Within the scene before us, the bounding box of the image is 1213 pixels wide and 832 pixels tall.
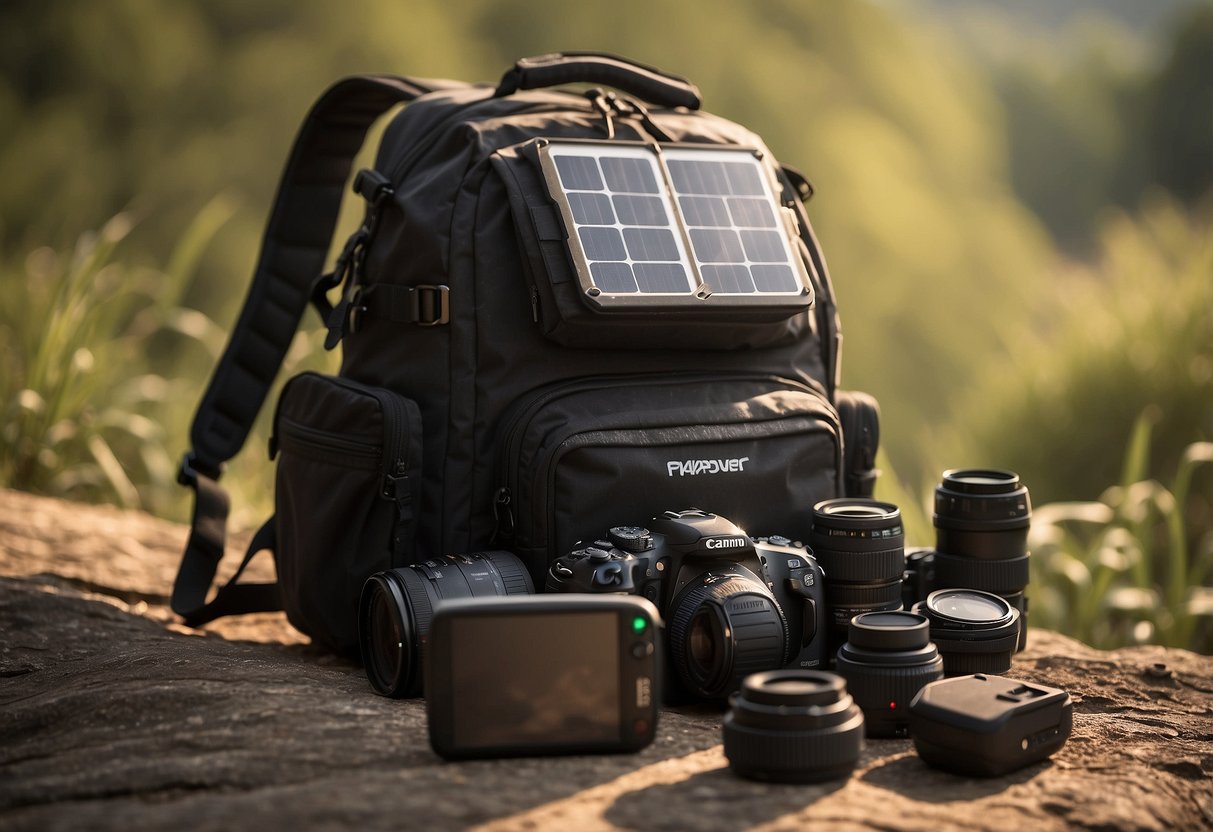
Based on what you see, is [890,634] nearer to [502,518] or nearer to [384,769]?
[502,518]

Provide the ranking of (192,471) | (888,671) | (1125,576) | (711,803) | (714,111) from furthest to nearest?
(714,111) < (1125,576) < (192,471) < (888,671) < (711,803)

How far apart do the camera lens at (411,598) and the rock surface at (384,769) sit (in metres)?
0.07

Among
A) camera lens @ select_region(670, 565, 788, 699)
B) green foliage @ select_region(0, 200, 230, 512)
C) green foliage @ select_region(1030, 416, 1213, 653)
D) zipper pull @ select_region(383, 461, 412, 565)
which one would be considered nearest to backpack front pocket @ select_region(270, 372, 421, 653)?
zipper pull @ select_region(383, 461, 412, 565)

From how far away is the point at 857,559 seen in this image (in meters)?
2.92

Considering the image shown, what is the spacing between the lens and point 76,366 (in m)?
4.52

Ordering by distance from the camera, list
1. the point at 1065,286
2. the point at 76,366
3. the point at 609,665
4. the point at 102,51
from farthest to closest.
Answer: the point at 102,51 < the point at 1065,286 < the point at 76,366 < the point at 609,665

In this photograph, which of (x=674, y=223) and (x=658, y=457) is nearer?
(x=658, y=457)

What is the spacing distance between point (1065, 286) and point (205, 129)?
5113mm

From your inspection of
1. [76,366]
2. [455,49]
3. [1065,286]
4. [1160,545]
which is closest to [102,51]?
[455,49]

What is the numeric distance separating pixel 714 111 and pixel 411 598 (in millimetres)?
7002

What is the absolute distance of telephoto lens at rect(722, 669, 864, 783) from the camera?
217cm

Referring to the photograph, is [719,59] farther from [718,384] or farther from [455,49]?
[718,384]

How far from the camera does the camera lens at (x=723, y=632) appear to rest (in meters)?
2.62

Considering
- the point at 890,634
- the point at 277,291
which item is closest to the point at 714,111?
the point at 277,291
